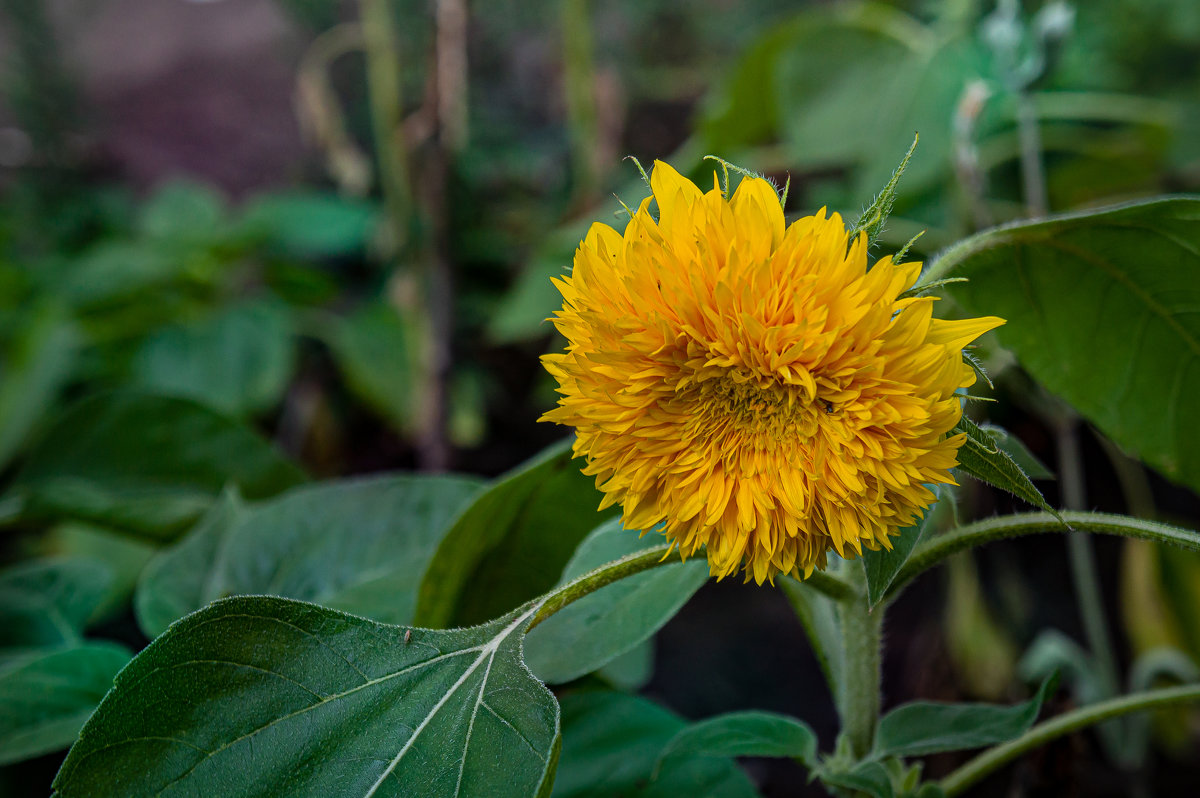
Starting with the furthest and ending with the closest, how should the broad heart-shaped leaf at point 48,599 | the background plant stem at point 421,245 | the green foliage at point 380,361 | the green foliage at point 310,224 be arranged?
the green foliage at point 310,224
the green foliage at point 380,361
the background plant stem at point 421,245
the broad heart-shaped leaf at point 48,599

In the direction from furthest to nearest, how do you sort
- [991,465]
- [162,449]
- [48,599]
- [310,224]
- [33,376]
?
[310,224], [33,376], [162,449], [48,599], [991,465]

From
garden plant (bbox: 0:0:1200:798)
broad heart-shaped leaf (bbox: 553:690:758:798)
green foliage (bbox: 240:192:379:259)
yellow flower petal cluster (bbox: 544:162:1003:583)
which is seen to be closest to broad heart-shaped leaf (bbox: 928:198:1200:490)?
garden plant (bbox: 0:0:1200:798)

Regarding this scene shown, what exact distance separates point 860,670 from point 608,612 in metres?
0.11

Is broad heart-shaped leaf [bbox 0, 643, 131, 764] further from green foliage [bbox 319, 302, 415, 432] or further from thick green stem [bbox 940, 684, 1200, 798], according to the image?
green foliage [bbox 319, 302, 415, 432]

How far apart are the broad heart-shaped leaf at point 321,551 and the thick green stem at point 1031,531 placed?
25 cm

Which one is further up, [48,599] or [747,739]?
[747,739]

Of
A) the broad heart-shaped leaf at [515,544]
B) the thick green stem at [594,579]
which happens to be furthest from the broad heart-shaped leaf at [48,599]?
the thick green stem at [594,579]

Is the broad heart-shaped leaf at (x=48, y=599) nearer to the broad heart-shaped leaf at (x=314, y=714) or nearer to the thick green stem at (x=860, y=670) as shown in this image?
the broad heart-shaped leaf at (x=314, y=714)

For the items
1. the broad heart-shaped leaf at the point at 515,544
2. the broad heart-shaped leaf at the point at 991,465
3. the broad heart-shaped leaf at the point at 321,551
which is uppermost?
the broad heart-shaped leaf at the point at 991,465

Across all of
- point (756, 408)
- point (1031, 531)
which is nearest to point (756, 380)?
point (756, 408)

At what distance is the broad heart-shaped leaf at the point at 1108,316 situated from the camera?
0.31 meters

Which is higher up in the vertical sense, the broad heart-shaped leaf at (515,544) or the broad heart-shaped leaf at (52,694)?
the broad heart-shaped leaf at (515,544)

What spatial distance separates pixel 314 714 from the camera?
28cm

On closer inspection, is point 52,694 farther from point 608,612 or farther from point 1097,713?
point 1097,713
